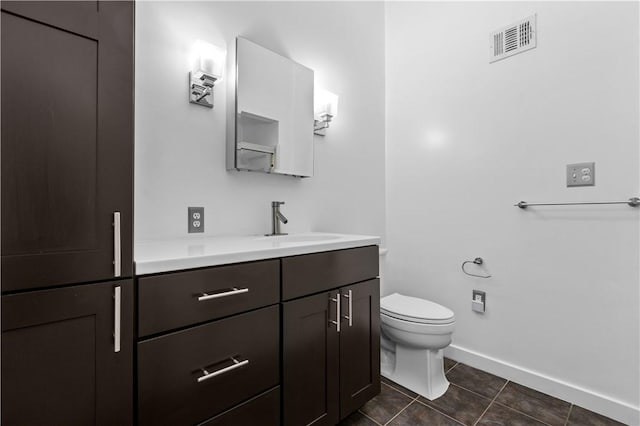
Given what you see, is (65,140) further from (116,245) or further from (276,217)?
(276,217)

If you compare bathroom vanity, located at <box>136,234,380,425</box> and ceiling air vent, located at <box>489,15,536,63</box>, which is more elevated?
ceiling air vent, located at <box>489,15,536,63</box>

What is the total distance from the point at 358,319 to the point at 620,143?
1.55 metres

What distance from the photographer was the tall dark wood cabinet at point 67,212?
627 millimetres

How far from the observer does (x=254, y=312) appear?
102 cm

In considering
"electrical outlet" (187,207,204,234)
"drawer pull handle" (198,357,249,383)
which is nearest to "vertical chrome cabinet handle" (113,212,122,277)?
"drawer pull handle" (198,357,249,383)

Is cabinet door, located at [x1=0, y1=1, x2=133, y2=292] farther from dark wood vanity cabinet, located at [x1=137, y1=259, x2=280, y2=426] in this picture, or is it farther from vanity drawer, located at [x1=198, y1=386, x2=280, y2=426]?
vanity drawer, located at [x1=198, y1=386, x2=280, y2=426]

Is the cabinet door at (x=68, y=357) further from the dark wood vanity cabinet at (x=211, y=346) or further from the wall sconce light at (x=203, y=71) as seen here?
the wall sconce light at (x=203, y=71)

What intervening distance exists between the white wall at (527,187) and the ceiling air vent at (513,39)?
0.04 meters

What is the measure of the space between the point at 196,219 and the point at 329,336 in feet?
2.69

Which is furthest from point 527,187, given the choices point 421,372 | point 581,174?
point 421,372

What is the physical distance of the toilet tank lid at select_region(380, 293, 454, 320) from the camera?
65.8 inches

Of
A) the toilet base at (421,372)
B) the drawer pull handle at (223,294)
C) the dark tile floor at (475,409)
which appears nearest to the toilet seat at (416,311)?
the toilet base at (421,372)

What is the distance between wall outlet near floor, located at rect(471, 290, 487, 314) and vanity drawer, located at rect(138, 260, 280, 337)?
150 centimetres

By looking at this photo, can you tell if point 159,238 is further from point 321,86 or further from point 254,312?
point 321,86
